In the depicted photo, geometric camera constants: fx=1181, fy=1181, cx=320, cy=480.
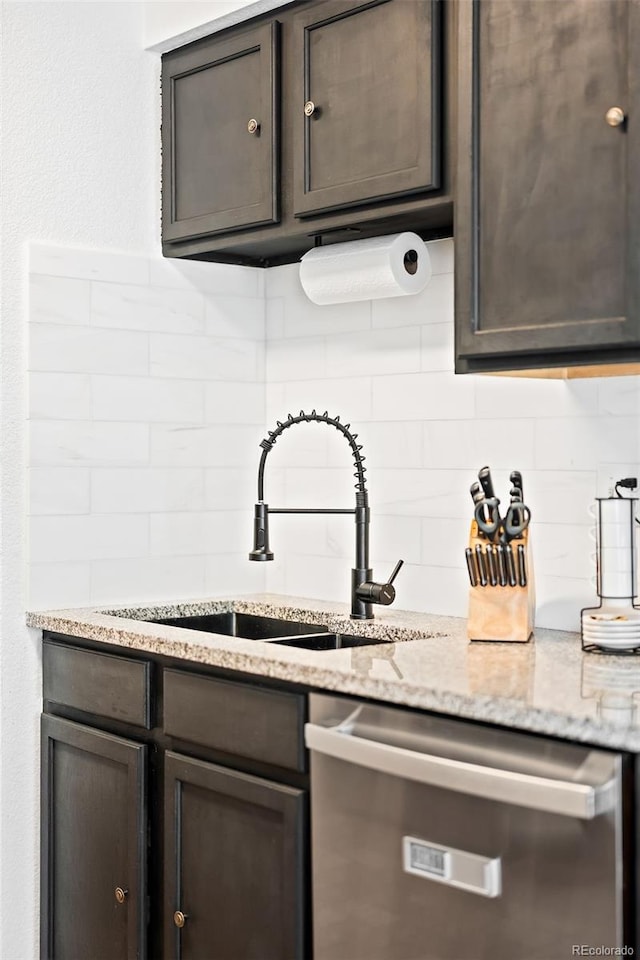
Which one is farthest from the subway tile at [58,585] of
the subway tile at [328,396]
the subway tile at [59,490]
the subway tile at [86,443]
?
the subway tile at [328,396]

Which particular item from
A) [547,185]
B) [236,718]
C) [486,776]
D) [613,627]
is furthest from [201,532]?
[486,776]

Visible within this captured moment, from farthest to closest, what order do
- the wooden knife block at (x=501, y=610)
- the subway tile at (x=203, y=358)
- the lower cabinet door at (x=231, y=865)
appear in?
the subway tile at (x=203, y=358), the wooden knife block at (x=501, y=610), the lower cabinet door at (x=231, y=865)

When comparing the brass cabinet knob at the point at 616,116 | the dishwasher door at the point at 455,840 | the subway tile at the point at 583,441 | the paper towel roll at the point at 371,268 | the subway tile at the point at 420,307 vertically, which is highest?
the brass cabinet knob at the point at 616,116

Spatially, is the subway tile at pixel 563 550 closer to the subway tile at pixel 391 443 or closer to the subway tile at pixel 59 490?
the subway tile at pixel 391 443

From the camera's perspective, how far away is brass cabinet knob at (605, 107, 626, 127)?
1.91 m

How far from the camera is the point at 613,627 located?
2.08m

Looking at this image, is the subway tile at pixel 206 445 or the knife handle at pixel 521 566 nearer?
the knife handle at pixel 521 566

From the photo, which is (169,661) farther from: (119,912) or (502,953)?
(502,953)

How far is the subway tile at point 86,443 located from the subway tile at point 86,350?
0.44 ft

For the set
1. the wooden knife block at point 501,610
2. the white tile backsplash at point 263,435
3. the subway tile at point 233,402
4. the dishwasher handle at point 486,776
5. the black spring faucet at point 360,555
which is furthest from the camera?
the subway tile at point 233,402

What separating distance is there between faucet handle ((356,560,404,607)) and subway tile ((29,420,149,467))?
0.71 m

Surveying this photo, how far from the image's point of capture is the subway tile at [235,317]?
10.1 feet

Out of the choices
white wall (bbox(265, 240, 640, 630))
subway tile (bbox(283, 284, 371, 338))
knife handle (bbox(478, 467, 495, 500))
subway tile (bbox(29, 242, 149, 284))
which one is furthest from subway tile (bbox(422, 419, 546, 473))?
subway tile (bbox(29, 242, 149, 284))

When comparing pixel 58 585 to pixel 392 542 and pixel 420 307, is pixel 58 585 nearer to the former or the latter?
pixel 392 542
